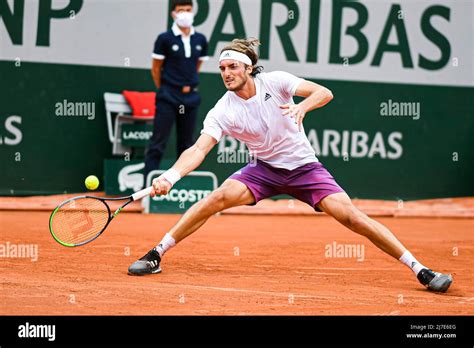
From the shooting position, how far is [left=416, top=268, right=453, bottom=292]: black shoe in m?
5.51

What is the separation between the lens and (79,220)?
5699mm

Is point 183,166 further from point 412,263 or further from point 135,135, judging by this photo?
point 135,135

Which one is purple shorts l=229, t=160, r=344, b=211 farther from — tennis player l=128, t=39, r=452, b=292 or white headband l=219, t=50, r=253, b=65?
white headband l=219, t=50, r=253, b=65

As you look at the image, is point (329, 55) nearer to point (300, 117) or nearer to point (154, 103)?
point (154, 103)

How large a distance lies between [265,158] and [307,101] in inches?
32.5

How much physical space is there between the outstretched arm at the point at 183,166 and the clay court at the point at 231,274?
0.64 m

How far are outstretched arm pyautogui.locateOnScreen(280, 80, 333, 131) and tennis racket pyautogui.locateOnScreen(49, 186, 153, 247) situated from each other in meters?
0.98

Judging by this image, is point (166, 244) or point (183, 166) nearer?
point (183, 166)

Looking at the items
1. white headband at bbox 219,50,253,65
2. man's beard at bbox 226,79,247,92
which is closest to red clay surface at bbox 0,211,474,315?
man's beard at bbox 226,79,247,92

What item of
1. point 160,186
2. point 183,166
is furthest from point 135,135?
point 160,186

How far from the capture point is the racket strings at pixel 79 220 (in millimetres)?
5461

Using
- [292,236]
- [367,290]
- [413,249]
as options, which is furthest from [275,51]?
[367,290]

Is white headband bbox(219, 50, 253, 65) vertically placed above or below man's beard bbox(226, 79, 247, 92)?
above
